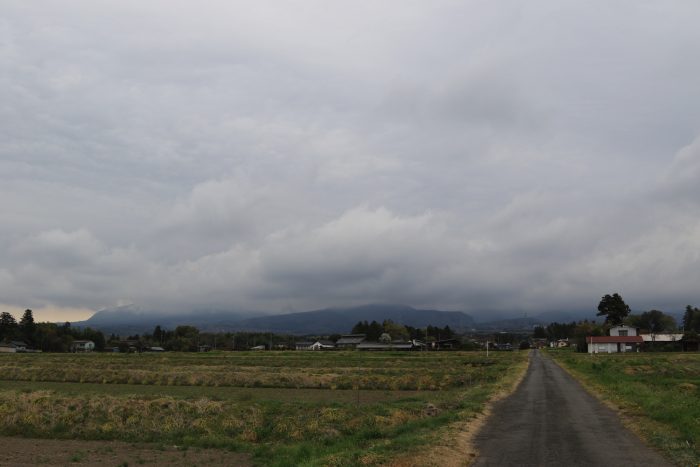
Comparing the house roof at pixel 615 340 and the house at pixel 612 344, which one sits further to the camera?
the house roof at pixel 615 340

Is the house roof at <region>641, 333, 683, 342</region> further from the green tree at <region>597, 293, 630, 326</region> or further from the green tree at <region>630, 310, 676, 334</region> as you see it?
the green tree at <region>630, 310, 676, 334</region>

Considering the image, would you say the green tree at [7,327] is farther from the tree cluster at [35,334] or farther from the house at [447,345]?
the house at [447,345]

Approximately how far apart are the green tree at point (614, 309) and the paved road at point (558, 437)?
434 ft

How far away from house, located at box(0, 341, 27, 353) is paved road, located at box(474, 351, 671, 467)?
133051mm

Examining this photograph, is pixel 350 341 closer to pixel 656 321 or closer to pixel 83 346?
pixel 83 346

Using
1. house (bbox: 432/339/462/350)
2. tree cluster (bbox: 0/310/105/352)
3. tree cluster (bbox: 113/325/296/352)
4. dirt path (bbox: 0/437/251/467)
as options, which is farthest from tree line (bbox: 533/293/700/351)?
tree cluster (bbox: 0/310/105/352)

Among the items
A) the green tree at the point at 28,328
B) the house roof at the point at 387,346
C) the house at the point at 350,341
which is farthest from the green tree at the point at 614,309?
the green tree at the point at 28,328

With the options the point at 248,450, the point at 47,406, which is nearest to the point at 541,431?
the point at 248,450

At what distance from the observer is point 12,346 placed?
13350 centimetres

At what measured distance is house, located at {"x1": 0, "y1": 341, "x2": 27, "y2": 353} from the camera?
129250 millimetres

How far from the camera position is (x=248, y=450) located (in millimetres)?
19484

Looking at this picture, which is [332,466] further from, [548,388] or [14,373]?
[14,373]

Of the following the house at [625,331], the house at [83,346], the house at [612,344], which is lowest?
the house at [83,346]

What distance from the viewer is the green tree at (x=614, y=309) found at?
145m
